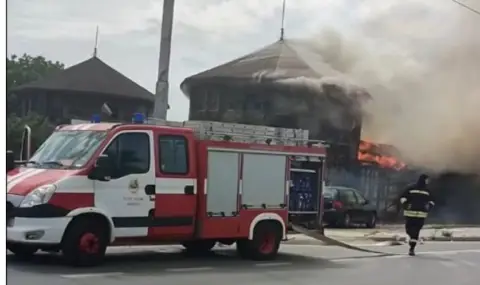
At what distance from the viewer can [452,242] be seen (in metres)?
20.9

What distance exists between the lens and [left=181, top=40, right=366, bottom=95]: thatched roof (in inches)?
1061

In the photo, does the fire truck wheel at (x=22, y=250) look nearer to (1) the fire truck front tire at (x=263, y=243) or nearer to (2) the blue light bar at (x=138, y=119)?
(2) the blue light bar at (x=138, y=119)

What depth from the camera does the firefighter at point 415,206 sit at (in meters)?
16.0

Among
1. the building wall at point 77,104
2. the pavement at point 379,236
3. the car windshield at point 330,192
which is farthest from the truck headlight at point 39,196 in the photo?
the car windshield at point 330,192

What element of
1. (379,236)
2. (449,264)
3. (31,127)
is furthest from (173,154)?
(379,236)

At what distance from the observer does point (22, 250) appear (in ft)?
37.1

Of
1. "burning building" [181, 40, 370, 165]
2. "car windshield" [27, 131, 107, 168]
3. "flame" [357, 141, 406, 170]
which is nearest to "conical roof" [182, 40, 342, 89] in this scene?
"burning building" [181, 40, 370, 165]

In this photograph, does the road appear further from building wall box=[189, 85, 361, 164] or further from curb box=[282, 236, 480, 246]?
building wall box=[189, 85, 361, 164]

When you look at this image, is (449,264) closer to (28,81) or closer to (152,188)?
(152,188)

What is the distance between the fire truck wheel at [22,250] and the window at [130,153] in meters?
1.44

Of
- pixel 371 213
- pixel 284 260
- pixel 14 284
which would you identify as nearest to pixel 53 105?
pixel 371 213

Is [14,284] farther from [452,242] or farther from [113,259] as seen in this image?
[452,242]

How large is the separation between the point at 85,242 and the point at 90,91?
1414cm

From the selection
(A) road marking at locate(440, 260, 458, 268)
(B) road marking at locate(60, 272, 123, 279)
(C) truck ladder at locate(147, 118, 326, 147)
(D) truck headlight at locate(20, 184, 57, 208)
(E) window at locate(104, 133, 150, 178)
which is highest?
(C) truck ladder at locate(147, 118, 326, 147)
